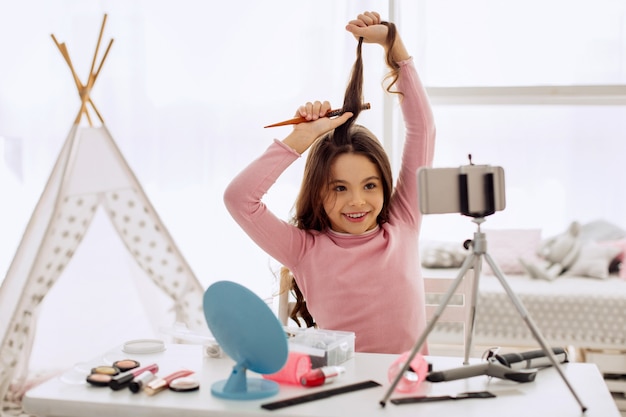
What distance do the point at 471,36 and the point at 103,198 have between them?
1813mm

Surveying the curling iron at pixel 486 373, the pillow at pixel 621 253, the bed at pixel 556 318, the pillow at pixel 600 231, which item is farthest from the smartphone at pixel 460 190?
the pillow at pixel 600 231

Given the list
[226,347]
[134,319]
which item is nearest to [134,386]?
[226,347]

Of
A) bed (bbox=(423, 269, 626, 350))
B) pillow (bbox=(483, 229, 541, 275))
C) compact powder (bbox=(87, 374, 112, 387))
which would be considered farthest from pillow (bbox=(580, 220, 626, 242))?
compact powder (bbox=(87, 374, 112, 387))

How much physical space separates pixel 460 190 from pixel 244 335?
443 mm

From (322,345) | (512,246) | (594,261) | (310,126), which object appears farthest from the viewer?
(512,246)

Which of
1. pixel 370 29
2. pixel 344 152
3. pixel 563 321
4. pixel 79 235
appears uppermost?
pixel 370 29

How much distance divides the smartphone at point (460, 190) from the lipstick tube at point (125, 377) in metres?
0.61

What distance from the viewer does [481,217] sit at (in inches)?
53.0

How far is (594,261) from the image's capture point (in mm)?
3512

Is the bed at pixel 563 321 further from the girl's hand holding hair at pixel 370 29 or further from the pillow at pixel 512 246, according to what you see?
the girl's hand holding hair at pixel 370 29

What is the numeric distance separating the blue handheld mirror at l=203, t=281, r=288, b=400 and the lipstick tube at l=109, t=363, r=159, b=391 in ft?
0.51

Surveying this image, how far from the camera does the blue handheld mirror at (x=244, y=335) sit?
134 cm

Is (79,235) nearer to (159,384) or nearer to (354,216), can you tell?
(354,216)

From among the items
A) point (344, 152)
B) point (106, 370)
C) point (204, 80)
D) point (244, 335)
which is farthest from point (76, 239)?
point (244, 335)
